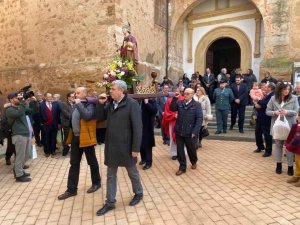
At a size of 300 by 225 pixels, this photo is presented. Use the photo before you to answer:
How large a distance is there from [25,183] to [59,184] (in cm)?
66

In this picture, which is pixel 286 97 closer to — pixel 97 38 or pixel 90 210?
pixel 90 210

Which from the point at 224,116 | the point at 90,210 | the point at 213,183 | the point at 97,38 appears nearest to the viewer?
the point at 90,210

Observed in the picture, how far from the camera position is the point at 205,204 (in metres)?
4.08

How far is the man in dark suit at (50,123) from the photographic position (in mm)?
7316

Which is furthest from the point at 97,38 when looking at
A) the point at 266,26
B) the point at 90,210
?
the point at 90,210

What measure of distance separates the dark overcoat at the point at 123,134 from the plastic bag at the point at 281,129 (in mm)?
2830

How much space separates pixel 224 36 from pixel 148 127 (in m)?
11.0

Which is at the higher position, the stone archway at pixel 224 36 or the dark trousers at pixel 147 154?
the stone archway at pixel 224 36

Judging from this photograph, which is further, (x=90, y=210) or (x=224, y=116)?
(x=224, y=116)

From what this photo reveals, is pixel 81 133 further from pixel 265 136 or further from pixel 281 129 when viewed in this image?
pixel 265 136

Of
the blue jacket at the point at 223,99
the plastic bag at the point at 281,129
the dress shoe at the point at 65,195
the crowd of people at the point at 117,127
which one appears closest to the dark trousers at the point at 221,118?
the blue jacket at the point at 223,99

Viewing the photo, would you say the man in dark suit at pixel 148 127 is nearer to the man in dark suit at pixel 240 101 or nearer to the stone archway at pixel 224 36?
the man in dark suit at pixel 240 101

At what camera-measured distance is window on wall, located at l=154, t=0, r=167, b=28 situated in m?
14.5

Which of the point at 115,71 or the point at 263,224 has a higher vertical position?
the point at 115,71
